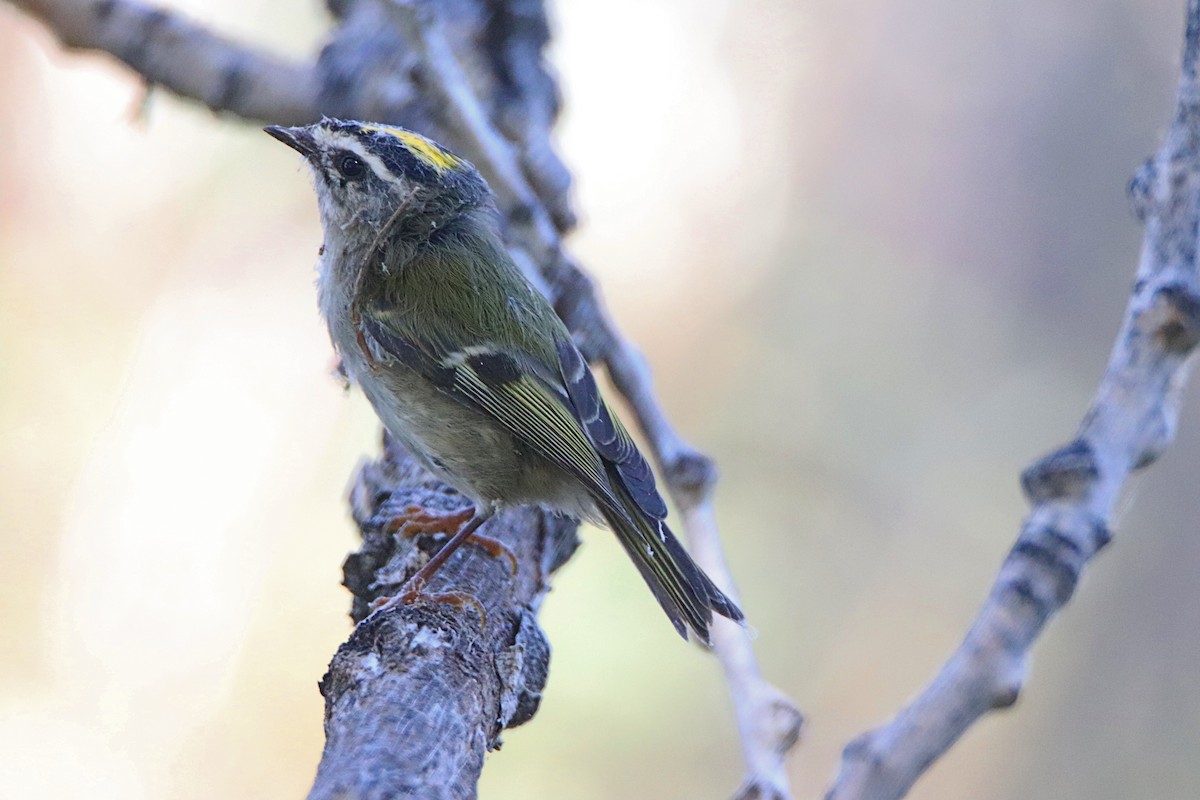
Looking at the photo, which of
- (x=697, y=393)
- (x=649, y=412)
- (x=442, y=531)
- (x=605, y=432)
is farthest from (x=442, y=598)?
(x=697, y=393)

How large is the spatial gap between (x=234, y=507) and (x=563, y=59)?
2008 millimetres

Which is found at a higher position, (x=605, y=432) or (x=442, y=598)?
(x=605, y=432)

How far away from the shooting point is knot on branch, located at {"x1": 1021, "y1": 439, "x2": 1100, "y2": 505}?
1505mm

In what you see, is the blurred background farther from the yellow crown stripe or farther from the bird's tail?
the bird's tail

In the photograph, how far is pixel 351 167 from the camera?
215 centimetres

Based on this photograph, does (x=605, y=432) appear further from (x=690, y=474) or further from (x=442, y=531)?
(x=442, y=531)

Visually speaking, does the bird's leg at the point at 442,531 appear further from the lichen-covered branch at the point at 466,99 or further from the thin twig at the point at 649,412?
the thin twig at the point at 649,412

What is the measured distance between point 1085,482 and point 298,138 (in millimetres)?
1404

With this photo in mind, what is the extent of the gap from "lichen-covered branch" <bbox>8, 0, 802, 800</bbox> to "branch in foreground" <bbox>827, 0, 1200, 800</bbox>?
0.90 feet

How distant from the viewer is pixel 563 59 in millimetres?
4371

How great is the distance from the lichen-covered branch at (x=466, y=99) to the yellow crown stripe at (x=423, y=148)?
86 millimetres

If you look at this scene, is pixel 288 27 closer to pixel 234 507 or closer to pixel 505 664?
pixel 234 507

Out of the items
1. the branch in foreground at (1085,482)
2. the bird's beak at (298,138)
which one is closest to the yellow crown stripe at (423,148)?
the bird's beak at (298,138)

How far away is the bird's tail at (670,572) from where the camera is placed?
178 cm
